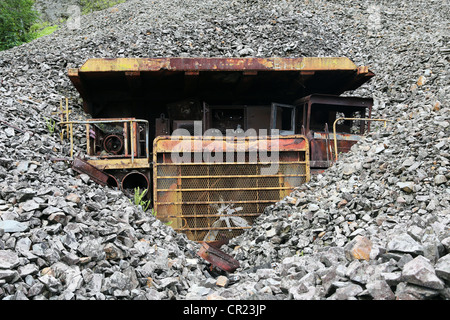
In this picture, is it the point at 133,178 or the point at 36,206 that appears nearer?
the point at 36,206

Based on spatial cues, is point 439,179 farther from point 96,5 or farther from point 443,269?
point 96,5

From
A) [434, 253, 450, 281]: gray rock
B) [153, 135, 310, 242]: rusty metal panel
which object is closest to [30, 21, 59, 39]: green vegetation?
[153, 135, 310, 242]: rusty metal panel

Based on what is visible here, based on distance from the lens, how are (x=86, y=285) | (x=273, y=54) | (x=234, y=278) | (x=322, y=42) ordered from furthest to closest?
1. (x=322, y=42)
2. (x=273, y=54)
3. (x=234, y=278)
4. (x=86, y=285)

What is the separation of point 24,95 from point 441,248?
8.32 m

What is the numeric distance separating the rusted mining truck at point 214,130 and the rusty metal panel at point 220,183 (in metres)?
0.02

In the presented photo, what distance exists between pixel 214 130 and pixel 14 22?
44.7ft

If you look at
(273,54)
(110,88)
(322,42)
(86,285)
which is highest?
(322,42)

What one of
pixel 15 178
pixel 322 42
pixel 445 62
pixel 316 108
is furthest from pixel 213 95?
pixel 322 42

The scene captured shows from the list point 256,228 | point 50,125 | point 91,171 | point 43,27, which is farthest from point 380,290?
point 43,27

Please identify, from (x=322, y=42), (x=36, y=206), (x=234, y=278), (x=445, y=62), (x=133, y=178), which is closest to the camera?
(x=36, y=206)

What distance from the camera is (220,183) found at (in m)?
5.01
